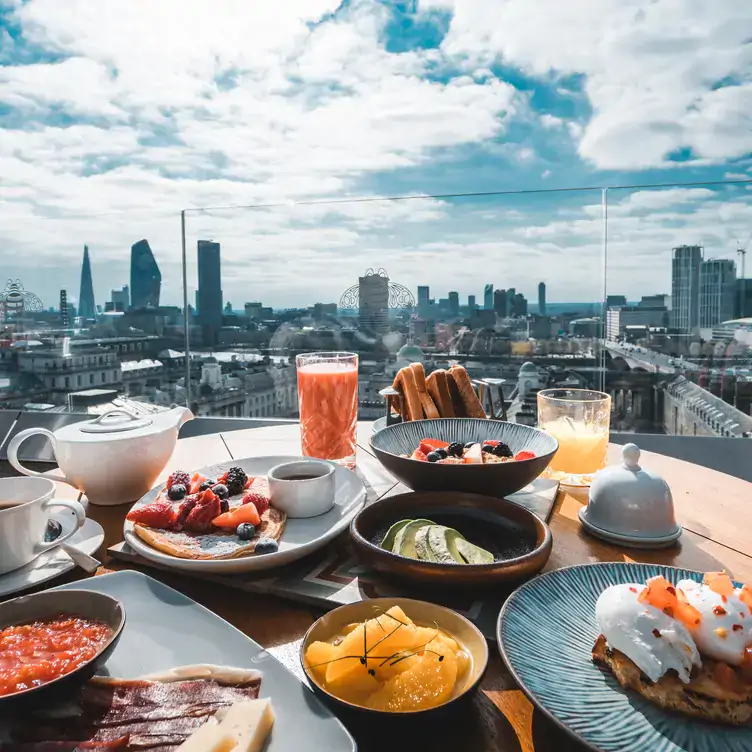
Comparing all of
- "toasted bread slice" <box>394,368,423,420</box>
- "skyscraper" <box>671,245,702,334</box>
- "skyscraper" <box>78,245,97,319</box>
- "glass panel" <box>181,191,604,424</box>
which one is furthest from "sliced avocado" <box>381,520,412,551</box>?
"skyscraper" <box>78,245,97,319</box>

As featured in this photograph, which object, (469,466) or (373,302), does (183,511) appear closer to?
(469,466)

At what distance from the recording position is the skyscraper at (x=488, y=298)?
9.36 ft

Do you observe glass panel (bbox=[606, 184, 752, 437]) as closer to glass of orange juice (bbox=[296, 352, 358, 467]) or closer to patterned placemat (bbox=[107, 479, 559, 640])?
glass of orange juice (bbox=[296, 352, 358, 467])

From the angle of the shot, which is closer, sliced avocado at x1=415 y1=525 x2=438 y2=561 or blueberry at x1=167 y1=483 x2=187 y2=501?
sliced avocado at x1=415 y1=525 x2=438 y2=561

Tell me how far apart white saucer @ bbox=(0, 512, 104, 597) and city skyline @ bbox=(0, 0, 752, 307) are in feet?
7.20

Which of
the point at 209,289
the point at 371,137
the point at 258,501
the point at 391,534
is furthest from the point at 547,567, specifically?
the point at 371,137

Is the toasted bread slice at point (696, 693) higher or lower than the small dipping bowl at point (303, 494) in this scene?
lower

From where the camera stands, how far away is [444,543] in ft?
2.31

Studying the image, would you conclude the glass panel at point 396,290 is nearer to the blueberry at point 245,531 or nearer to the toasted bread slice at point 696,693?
the blueberry at point 245,531

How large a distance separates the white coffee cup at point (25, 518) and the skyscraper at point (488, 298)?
2.33m

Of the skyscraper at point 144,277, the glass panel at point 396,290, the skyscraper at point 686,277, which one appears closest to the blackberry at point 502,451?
the glass panel at point 396,290

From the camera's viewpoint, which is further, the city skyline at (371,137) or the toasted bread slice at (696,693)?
the city skyline at (371,137)

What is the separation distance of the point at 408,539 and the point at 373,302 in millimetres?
2294

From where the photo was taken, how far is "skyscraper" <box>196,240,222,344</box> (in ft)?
10.1
